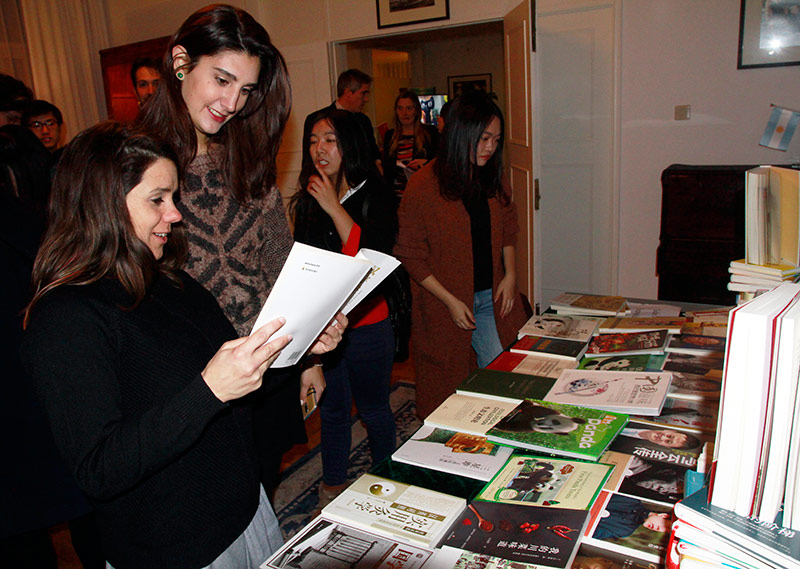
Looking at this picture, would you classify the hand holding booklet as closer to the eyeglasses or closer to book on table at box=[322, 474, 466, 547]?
book on table at box=[322, 474, 466, 547]

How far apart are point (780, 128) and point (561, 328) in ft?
9.19

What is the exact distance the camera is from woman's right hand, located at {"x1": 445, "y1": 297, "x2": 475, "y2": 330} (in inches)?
90.7

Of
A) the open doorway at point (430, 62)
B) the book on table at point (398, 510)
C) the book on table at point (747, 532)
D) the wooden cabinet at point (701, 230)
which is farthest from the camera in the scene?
the open doorway at point (430, 62)

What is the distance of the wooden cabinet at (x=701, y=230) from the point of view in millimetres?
3432

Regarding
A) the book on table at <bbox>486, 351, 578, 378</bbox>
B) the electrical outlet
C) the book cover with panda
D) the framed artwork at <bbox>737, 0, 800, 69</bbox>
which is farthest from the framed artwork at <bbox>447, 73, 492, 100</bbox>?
the book cover with panda

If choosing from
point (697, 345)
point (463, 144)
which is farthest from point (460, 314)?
point (697, 345)

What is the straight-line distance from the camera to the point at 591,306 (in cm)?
217

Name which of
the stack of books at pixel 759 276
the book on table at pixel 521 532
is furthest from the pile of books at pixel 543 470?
the stack of books at pixel 759 276

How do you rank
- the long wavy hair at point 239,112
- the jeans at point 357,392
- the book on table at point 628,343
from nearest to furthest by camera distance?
the long wavy hair at point 239,112 < the book on table at point 628,343 < the jeans at point 357,392

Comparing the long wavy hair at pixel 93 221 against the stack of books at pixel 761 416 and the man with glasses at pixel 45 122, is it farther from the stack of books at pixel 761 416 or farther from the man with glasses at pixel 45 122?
the man with glasses at pixel 45 122

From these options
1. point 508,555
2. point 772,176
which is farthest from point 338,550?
point 772,176

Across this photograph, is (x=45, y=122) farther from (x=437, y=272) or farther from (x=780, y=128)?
(x=780, y=128)

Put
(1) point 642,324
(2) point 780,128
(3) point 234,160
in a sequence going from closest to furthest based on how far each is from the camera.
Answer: (3) point 234,160
(1) point 642,324
(2) point 780,128

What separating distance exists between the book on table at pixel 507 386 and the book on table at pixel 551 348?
177mm
